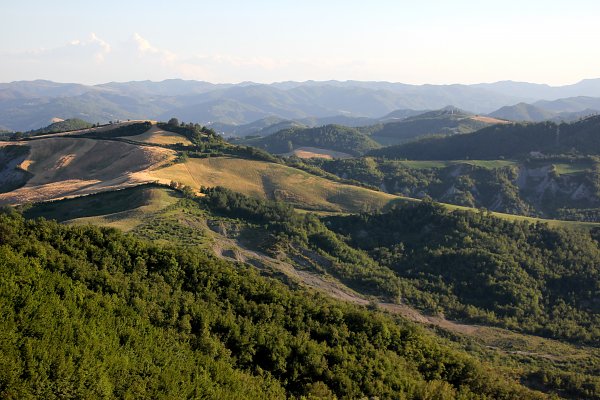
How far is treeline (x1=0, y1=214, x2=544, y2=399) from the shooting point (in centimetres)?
2706

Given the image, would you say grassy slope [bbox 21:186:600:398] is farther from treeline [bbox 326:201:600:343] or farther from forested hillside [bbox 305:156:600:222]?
forested hillside [bbox 305:156:600:222]

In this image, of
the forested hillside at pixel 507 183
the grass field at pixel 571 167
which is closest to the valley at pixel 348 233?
the forested hillside at pixel 507 183

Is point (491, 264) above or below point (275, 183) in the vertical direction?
below

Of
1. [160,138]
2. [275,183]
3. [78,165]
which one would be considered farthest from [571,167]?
[78,165]

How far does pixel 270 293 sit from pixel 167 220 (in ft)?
151

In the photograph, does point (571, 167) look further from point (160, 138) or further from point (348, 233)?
point (160, 138)

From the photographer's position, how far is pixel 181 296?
135 ft

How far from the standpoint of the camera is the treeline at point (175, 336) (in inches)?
1065

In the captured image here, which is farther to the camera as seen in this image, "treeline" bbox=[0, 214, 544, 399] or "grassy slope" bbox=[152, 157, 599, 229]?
"grassy slope" bbox=[152, 157, 599, 229]

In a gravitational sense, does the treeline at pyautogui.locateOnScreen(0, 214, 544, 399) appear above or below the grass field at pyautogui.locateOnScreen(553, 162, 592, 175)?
above

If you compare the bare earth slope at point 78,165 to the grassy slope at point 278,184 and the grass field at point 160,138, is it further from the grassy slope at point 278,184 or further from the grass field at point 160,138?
the grassy slope at point 278,184

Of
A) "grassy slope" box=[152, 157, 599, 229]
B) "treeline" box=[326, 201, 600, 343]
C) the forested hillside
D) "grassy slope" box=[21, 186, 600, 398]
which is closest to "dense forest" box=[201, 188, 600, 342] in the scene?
"treeline" box=[326, 201, 600, 343]

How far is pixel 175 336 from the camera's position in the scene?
116ft

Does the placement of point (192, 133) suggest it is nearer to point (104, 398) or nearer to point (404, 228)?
point (404, 228)
